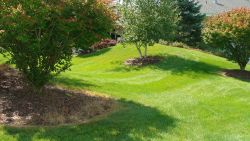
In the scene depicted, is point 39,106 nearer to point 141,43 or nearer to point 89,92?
point 89,92

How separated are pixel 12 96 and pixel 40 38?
1.72m

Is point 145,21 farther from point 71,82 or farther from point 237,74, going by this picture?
point 71,82

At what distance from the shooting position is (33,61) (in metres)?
12.0

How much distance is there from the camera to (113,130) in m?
10.5

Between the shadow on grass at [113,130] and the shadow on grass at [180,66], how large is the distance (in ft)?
35.3

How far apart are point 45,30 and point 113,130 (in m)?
3.42

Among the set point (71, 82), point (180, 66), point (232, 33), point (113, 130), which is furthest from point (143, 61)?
point (113, 130)

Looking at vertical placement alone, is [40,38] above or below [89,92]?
above

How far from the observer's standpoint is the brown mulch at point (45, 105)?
10.9m

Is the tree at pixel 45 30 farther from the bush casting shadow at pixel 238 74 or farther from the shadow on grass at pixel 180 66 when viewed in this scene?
the bush casting shadow at pixel 238 74

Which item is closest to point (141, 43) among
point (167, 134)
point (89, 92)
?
point (89, 92)

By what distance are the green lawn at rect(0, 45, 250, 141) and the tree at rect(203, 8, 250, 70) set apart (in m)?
1.17

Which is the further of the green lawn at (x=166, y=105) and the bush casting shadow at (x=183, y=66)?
the bush casting shadow at (x=183, y=66)

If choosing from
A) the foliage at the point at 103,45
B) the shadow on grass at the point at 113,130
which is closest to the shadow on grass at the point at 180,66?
the foliage at the point at 103,45
